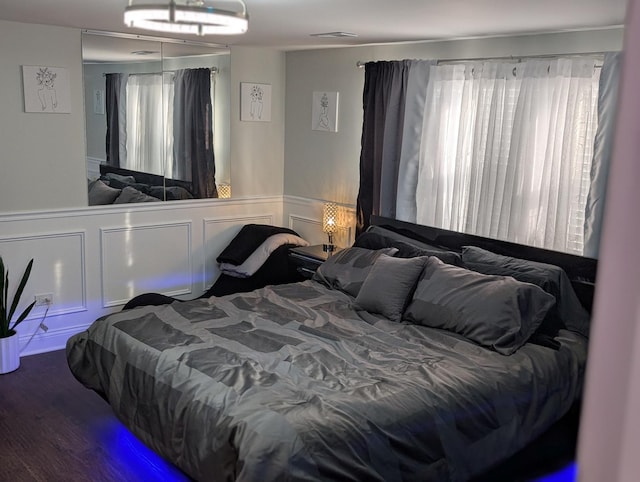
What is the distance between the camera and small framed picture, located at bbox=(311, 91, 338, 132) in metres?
5.39

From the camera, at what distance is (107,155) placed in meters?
4.90

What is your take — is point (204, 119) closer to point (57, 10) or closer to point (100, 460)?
point (57, 10)

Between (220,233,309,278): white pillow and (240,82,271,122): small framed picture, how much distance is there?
3.60 ft

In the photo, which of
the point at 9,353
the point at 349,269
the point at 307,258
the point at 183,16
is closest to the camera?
the point at 183,16

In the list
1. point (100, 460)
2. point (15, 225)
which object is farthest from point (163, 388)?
point (15, 225)

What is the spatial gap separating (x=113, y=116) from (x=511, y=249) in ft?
10.2

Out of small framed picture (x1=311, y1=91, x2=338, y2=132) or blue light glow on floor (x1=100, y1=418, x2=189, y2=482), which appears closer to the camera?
blue light glow on floor (x1=100, y1=418, x2=189, y2=482)

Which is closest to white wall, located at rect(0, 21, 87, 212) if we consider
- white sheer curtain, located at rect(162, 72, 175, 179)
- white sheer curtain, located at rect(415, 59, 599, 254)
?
white sheer curtain, located at rect(162, 72, 175, 179)

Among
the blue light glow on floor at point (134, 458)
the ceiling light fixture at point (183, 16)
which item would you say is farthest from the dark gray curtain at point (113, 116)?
Answer: the ceiling light fixture at point (183, 16)

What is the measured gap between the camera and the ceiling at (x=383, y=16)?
119 inches

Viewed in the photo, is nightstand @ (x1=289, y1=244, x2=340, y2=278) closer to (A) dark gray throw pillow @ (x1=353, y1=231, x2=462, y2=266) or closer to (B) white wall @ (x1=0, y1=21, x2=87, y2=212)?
(A) dark gray throw pillow @ (x1=353, y1=231, x2=462, y2=266)

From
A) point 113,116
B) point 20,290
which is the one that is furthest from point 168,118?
point 20,290

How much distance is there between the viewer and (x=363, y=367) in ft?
9.96

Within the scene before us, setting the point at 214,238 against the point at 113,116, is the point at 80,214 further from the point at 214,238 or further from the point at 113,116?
the point at 214,238
